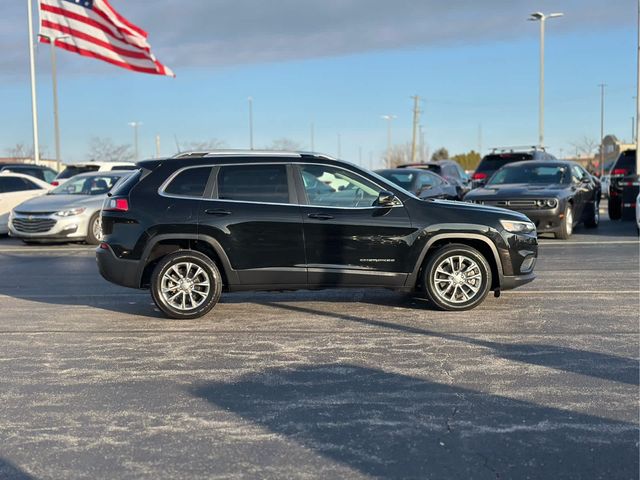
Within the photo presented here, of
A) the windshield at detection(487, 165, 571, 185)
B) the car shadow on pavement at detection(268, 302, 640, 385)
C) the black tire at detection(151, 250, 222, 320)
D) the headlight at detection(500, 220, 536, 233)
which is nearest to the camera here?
the car shadow on pavement at detection(268, 302, 640, 385)

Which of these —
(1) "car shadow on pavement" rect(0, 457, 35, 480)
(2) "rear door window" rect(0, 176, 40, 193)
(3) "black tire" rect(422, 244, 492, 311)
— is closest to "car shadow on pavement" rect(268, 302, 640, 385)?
(3) "black tire" rect(422, 244, 492, 311)

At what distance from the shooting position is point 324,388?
5.07m

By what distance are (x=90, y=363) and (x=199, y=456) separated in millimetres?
2244

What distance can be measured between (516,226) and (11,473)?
567 cm

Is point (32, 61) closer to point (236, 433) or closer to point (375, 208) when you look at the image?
point (375, 208)

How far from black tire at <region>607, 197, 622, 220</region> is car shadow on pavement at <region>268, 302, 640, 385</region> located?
44.9 ft

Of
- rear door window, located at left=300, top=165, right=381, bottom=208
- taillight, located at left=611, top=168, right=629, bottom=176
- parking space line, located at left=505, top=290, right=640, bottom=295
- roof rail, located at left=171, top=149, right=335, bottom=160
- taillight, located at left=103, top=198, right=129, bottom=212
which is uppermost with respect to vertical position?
roof rail, located at left=171, top=149, right=335, bottom=160

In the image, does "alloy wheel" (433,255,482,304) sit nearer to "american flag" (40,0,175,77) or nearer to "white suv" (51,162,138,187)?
"white suv" (51,162,138,187)

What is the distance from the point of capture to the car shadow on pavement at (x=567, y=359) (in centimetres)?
534

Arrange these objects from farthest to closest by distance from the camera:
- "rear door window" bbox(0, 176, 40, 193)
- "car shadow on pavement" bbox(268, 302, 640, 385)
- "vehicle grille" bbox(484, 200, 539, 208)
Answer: "rear door window" bbox(0, 176, 40, 193)
"vehicle grille" bbox(484, 200, 539, 208)
"car shadow on pavement" bbox(268, 302, 640, 385)

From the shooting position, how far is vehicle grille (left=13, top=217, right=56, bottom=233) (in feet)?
47.0

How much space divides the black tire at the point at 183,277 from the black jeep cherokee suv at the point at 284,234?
0.01 meters

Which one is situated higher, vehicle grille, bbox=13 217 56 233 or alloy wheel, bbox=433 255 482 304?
vehicle grille, bbox=13 217 56 233

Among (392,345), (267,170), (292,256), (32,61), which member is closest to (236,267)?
(292,256)
